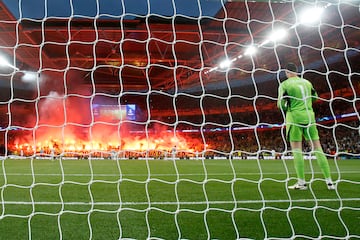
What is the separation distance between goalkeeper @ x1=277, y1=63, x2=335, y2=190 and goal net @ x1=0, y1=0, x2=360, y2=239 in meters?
0.17

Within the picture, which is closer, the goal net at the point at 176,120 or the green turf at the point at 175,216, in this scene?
the green turf at the point at 175,216

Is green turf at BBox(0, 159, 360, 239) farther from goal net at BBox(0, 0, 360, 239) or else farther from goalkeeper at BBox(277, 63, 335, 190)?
goalkeeper at BBox(277, 63, 335, 190)

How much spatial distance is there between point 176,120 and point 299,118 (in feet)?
5.05

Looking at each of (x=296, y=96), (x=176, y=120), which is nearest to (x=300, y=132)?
(x=296, y=96)

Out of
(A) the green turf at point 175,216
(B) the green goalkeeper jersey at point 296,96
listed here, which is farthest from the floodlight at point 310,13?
(A) the green turf at point 175,216

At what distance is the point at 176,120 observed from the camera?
3.24 m

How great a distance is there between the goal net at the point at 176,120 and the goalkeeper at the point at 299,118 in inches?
6.8

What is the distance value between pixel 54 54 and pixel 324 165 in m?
17.2

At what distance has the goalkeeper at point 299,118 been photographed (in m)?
3.91

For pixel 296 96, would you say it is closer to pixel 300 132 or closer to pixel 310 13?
pixel 300 132

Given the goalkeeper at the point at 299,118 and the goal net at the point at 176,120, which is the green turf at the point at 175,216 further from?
the goalkeeper at the point at 299,118

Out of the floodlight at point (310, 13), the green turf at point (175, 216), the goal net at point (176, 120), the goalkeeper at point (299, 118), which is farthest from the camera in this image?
the floodlight at point (310, 13)

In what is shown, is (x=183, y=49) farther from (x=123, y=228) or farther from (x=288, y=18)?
(x=123, y=228)

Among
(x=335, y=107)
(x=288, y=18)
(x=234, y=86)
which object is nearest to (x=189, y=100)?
(x=234, y=86)
